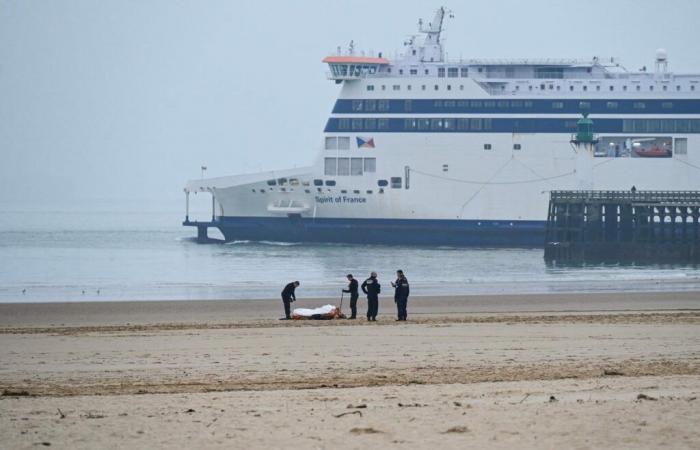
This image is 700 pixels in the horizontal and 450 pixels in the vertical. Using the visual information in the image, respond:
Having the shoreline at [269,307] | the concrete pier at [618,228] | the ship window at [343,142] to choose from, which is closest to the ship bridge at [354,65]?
the ship window at [343,142]

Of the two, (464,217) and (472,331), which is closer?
(472,331)

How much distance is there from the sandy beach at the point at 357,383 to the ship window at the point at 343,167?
31143 mm

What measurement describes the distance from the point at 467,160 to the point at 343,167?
519 cm

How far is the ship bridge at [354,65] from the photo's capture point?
5225 cm

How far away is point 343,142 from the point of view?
52250 millimetres

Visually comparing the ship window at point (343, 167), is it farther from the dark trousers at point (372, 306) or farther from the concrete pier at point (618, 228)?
the dark trousers at point (372, 306)

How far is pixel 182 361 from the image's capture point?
45.1ft

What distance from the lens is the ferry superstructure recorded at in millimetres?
51094

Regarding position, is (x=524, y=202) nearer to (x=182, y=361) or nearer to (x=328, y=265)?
(x=328, y=265)

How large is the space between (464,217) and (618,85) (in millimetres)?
8485

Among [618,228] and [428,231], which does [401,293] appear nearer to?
[618,228]

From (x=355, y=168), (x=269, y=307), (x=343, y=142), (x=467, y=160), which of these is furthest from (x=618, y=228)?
(x=269, y=307)

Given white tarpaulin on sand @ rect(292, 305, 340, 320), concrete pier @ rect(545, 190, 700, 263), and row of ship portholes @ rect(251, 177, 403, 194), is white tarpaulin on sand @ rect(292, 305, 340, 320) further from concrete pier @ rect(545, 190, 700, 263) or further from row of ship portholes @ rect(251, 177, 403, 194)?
row of ship portholes @ rect(251, 177, 403, 194)

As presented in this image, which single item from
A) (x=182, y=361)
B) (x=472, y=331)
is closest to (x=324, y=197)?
(x=472, y=331)
